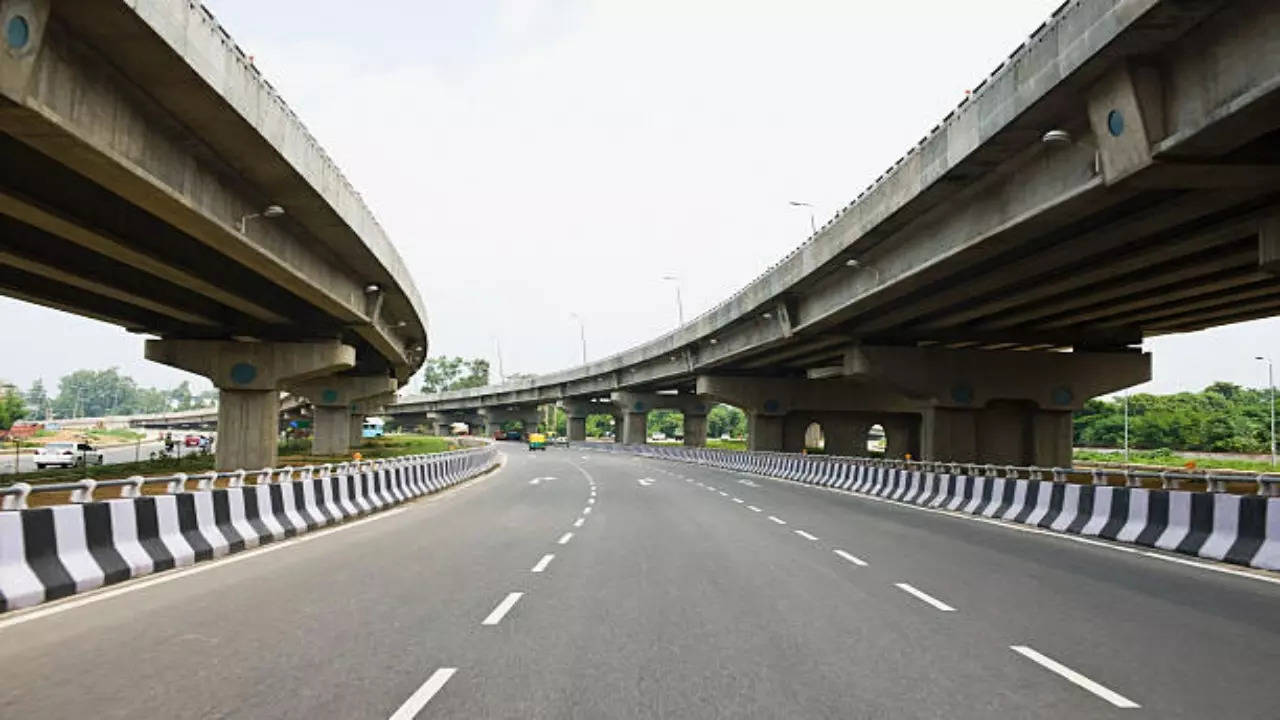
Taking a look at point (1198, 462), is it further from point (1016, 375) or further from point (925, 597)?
point (925, 597)

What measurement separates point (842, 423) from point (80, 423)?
522 feet

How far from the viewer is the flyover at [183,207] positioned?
11.7m

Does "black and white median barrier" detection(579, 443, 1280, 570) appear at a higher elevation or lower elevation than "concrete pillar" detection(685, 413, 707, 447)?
lower

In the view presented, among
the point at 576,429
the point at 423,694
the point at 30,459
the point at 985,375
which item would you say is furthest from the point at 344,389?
the point at 576,429

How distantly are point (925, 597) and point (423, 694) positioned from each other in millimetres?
5866

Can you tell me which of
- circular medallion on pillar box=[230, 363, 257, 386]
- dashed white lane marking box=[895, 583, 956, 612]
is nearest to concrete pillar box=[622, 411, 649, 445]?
circular medallion on pillar box=[230, 363, 257, 386]

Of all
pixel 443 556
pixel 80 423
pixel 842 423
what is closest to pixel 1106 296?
pixel 443 556

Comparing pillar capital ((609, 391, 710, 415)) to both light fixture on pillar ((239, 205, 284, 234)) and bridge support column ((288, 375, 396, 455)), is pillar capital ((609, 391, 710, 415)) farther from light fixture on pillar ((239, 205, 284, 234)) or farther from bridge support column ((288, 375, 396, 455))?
light fixture on pillar ((239, 205, 284, 234))

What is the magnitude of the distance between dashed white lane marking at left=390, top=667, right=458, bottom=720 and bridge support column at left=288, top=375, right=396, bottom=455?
5313 cm

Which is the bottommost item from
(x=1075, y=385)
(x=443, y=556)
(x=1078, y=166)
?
(x=443, y=556)

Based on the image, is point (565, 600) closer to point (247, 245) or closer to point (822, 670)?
point (822, 670)

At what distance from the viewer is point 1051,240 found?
68.9 ft

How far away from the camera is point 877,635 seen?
7.81 m

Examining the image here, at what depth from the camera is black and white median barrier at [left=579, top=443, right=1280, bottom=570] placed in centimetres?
A: 1304
